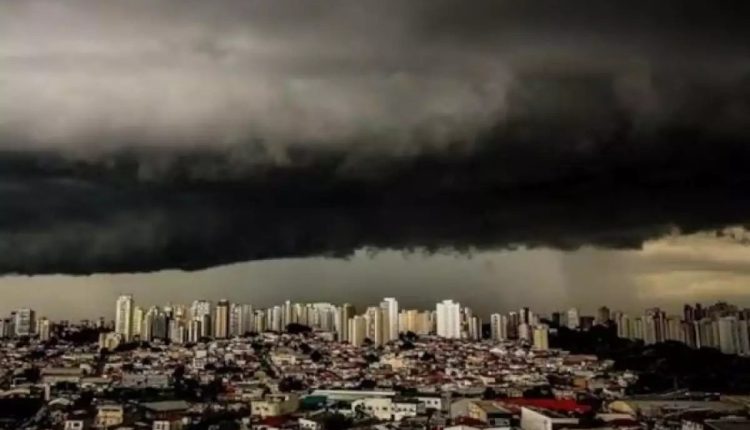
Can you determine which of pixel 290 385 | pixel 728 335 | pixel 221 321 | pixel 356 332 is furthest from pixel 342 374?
pixel 728 335

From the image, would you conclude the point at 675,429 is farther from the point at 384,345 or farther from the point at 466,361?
the point at 384,345

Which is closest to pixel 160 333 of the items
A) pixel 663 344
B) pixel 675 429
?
pixel 663 344

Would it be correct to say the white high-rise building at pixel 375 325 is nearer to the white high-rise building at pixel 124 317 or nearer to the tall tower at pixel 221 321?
the tall tower at pixel 221 321

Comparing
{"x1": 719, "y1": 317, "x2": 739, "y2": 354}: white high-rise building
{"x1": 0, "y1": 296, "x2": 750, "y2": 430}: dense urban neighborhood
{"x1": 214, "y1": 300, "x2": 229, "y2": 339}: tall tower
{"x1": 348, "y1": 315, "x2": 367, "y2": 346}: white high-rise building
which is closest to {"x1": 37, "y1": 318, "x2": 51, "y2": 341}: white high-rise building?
{"x1": 0, "y1": 296, "x2": 750, "y2": 430}: dense urban neighborhood

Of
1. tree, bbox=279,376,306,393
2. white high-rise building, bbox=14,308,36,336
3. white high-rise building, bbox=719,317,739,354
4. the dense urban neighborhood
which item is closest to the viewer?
the dense urban neighborhood

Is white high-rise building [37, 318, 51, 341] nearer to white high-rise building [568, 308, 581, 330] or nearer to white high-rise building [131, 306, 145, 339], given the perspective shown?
white high-rise building [131, 306, 145, 339]
